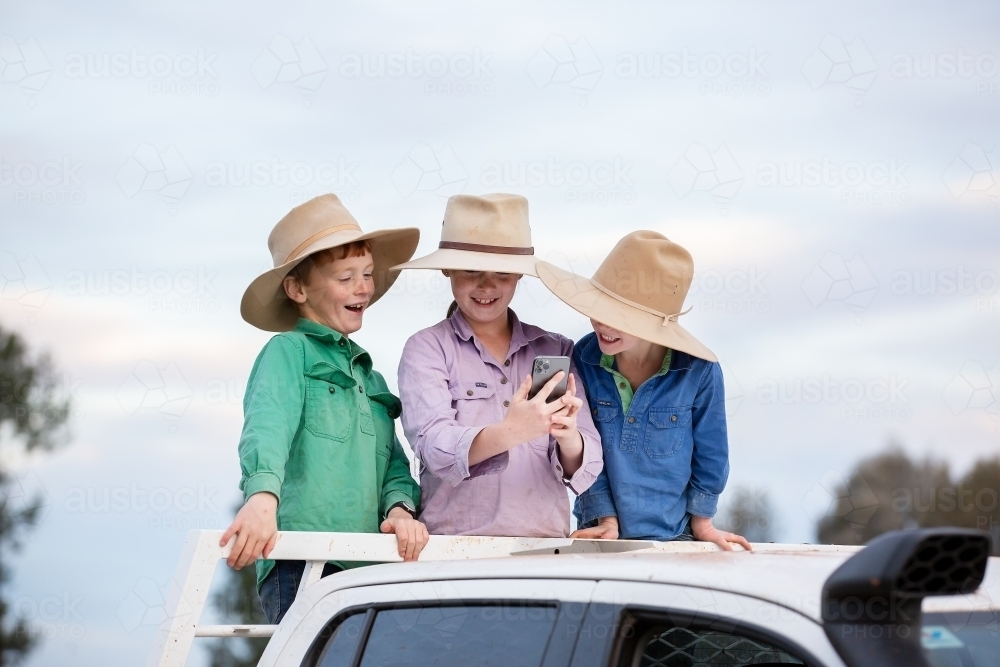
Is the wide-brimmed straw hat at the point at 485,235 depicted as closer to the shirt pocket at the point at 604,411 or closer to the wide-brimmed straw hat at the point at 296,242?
the wide-brimmed straw hat at the point at 296,242

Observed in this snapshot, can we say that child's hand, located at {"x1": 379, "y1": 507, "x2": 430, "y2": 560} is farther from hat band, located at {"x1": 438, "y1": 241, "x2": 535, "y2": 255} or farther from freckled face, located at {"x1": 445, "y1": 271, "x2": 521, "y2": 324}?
hat band, located at {"x1": 438, "y1": 241, "x2": 535, "y2": 255}

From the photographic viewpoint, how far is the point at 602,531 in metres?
3.78

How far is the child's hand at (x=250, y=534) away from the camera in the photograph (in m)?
3.11

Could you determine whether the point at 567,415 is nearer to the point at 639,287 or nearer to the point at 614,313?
the point at 614,313

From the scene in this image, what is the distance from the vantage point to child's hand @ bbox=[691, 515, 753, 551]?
3.45 meters

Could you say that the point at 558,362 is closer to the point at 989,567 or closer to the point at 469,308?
the point at 469,308

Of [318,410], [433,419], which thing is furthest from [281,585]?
[433,419]

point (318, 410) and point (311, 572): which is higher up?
point (318, 410)

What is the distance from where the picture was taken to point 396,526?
11.1 feet

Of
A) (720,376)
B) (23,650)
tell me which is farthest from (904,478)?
(720,376)

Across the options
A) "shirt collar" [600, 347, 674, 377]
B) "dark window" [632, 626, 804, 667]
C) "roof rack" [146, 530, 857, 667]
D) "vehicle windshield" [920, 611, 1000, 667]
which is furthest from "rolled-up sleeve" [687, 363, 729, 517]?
"vehicle windshield" [920, 611, 1000, 667]

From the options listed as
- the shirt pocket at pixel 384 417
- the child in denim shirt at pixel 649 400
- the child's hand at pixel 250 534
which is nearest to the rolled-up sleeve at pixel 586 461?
the child in denim shirt at pixel 649 400

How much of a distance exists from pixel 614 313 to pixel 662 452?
0.50 m

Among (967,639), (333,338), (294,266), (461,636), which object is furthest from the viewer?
(294,266)
